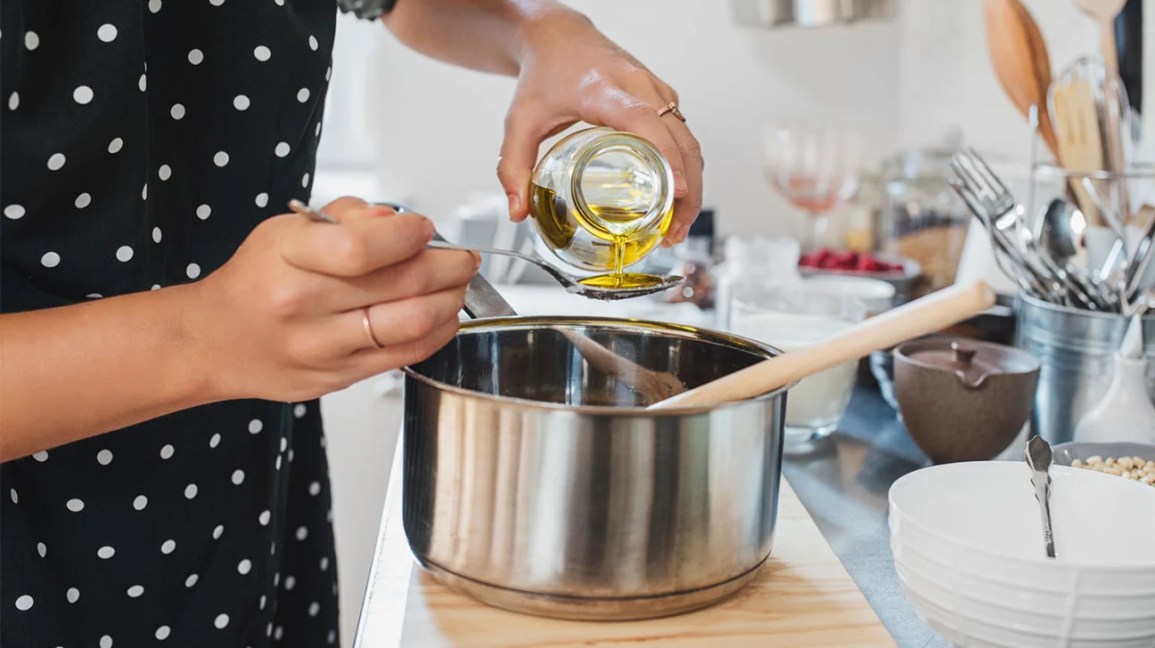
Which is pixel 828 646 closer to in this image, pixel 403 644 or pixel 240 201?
pixel 403 644

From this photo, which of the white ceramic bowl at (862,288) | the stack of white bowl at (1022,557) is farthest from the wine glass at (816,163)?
the stack of white bowl at (1022,557)

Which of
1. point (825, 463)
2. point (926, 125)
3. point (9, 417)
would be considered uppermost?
point (926, 125)

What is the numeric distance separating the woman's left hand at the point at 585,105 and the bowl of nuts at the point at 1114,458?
31cm

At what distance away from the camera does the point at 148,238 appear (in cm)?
75

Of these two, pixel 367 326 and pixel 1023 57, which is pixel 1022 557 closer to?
pixel 367 326

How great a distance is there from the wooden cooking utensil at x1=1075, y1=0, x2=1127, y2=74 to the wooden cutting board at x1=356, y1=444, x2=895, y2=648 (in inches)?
33.0

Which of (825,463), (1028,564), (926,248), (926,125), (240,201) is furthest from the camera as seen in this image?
(926,125)

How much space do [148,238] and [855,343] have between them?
46cm

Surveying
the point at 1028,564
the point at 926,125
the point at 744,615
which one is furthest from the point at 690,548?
the point at 926,125

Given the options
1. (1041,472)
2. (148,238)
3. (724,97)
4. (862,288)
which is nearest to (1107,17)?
(862,288)

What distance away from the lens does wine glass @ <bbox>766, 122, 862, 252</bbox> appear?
2.09 metres

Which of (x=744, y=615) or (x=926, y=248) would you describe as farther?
(x=926, y=248)

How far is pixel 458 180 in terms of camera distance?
242 cm

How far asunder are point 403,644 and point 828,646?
0.72 ft
